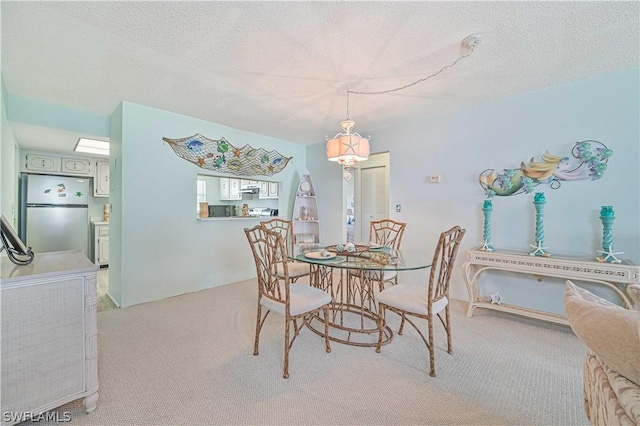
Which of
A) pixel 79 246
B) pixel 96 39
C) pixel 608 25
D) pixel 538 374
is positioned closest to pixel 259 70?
pixel 96 39

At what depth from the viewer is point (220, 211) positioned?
13.2ft

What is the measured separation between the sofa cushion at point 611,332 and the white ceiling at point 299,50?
5.44ft

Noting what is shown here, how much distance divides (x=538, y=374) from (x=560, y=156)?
2.03m

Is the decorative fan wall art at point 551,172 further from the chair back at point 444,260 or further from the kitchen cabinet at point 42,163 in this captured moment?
the kitchen cabinet at point 42,163

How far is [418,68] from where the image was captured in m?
2.18

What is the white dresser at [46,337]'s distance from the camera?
1.23 meters

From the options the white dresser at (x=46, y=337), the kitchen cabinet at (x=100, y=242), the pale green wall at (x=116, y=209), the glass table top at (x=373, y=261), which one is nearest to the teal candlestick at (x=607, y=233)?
the glass table top at (x=373, y=261)

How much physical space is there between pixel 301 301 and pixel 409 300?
2.61 feet

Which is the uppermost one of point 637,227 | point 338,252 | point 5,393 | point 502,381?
point 637,227

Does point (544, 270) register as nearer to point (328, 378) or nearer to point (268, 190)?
point (328, 378)

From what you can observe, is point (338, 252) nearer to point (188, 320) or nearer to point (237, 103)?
point (188, 320)

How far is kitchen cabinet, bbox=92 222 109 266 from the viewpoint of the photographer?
15.6 ft

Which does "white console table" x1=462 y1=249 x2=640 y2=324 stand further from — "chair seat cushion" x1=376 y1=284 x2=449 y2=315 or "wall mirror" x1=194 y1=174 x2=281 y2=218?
"wall mirror" x1=194 y1=174 x2=281 y2=218

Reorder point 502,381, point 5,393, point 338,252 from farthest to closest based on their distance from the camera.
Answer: point 338,252, point 502,381, point 5,393
